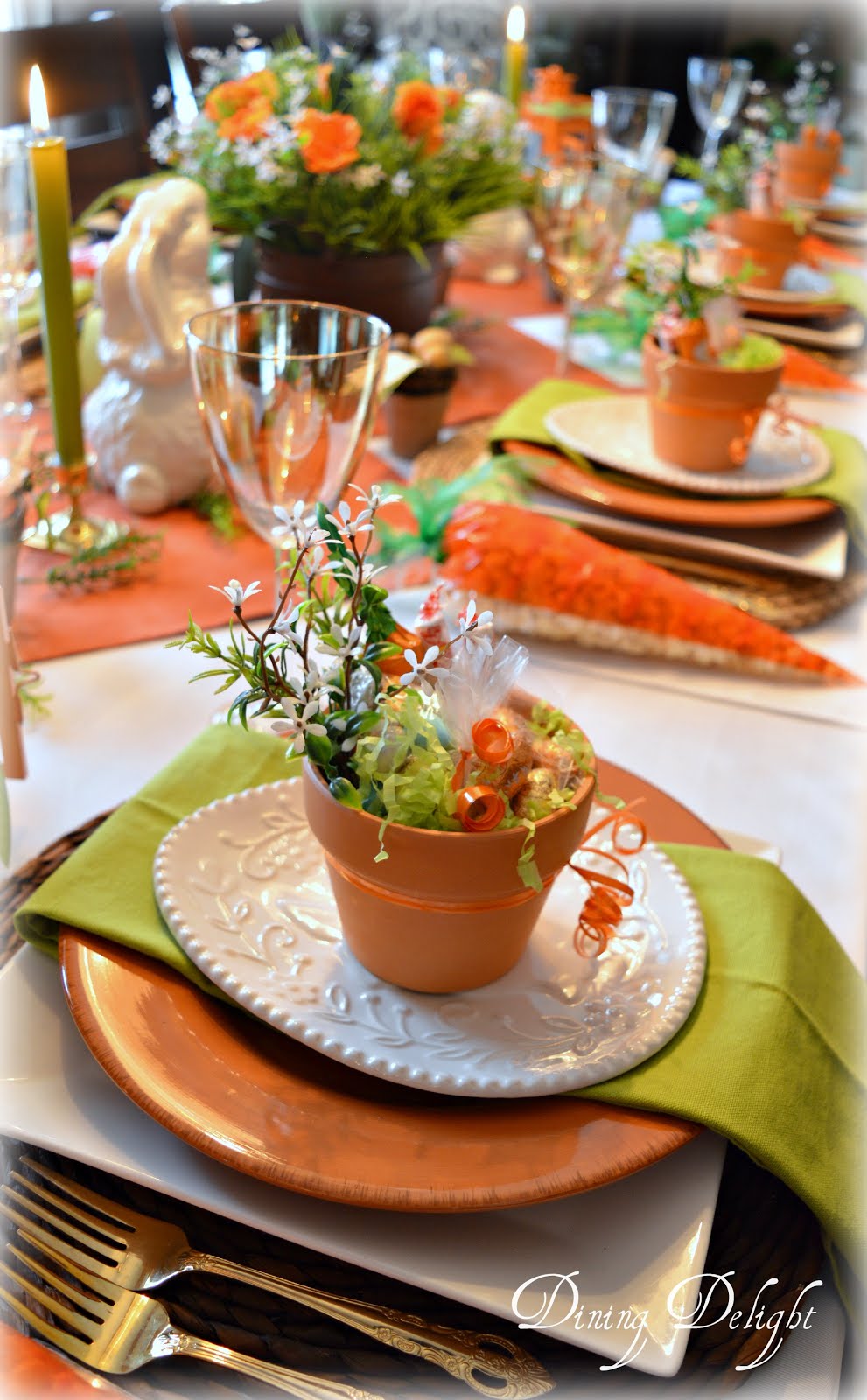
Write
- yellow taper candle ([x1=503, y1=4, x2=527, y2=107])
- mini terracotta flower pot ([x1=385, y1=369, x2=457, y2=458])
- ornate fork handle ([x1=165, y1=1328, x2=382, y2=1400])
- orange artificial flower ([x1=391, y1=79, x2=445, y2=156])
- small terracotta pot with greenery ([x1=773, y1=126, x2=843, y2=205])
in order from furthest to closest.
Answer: small terracotta pot with greenery ([x1=773, y1=126, x2=843, y2=205]) → yellow taper candle ([x1=503, y1=4, x2=527, y2=107]) → orange artificial flower ([x1=391, y1=79, x2=445, y2=156]) → mini terracotta flower pot ([x1=385, y1=369, x2=457, y2=458]) → ornate fork handle ([x1=165, y1=1328, x2=382, y2=1400])

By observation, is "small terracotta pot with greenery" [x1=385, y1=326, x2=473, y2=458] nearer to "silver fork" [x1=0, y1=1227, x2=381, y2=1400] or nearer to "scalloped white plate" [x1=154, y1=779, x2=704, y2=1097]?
"scalloped white plate" [x1=154, y1=779, x2=704, y2=1097]

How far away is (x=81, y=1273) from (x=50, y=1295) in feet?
0.04

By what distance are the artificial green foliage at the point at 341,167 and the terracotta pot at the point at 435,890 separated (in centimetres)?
91

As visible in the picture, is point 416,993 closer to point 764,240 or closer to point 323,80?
point 323,80

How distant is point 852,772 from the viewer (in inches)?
33.2

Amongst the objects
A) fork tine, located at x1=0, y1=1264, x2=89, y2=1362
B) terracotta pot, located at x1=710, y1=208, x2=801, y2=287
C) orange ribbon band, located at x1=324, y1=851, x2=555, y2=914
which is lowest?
fork tine, located at x1=0, y1=1264, x2=89, y2=1362

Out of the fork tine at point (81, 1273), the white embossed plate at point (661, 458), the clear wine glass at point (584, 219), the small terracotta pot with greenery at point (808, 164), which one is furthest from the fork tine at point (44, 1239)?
the small terracotta pot with greenery at point (808, 164)

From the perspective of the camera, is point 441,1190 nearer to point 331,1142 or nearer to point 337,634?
point 331,1142

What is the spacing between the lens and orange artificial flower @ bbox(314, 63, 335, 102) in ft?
4.47

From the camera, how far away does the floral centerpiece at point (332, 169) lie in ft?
4.13

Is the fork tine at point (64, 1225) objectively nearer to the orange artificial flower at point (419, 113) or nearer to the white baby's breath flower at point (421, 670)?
the white baby's breath flower at point (421, 670)

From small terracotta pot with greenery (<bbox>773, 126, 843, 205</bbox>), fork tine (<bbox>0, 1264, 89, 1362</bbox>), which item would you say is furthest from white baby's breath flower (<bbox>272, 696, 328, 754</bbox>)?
small terracotta pot with greenery (<bbox>773, 126, 843, 205</bbox>)

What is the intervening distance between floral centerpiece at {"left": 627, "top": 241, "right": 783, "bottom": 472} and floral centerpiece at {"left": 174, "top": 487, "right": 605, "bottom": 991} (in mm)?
620

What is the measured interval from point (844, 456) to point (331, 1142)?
0.88 meters
